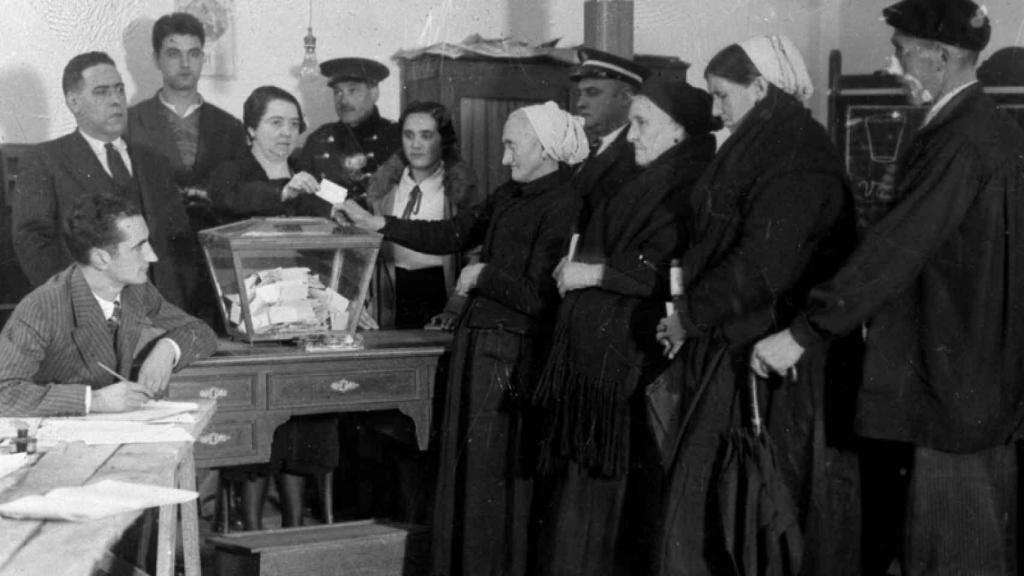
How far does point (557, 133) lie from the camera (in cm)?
419

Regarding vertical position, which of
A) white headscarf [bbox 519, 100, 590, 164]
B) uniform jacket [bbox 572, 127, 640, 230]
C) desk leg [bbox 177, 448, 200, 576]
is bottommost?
desk leg [bbox 177, 448, 200, 576]

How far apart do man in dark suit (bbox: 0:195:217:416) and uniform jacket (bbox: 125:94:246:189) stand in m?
1.45

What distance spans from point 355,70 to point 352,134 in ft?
1.29

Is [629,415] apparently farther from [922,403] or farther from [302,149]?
[302,149]

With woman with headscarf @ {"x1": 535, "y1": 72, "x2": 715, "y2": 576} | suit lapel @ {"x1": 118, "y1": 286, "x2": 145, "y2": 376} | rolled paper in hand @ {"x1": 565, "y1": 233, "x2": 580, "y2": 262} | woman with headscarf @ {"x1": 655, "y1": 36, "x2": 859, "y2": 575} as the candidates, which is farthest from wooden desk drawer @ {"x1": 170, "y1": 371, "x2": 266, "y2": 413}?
woman with headscarf @ {"x1": 655, "y1": 36, "x2": 859, "y2": 575}

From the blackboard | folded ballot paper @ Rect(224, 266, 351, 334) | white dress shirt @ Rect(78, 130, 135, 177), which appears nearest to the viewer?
folded ballot paper @ Rect(224, 266, 351, 334)

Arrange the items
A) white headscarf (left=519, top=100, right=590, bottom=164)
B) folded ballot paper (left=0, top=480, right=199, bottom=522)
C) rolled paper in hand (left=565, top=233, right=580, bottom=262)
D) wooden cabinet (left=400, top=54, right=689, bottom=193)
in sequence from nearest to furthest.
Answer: folded ballot paper (left=0, top=480, right=199, bottom=522) < rolled paper in hand (left=565, top=233, right=580, bottom=262) < white headscarf (left=519, top=100, right=590, bottom=164) < wooden cabinet (left=400, top=54, right=689, bottom=193)

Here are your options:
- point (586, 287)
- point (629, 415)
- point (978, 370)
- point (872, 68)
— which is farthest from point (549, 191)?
point (872, 68)

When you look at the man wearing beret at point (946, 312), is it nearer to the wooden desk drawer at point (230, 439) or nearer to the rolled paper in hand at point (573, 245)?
the rolled paper in hand at point (573, 245)

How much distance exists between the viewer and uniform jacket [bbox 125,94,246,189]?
16.8 feet

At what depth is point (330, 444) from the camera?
4660mm

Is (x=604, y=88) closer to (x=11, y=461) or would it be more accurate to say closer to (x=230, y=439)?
(x=230, y=439)

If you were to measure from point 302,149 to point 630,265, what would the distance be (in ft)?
7.68

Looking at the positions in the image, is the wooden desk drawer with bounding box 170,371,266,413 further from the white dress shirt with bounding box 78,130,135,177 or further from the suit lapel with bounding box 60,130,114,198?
the white dress shirt with bounding box 78,130,135,177
